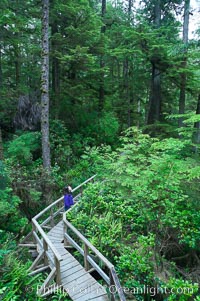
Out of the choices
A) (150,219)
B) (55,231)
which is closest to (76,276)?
Answer: (150,219)

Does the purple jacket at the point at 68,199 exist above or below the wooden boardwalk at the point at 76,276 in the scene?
above

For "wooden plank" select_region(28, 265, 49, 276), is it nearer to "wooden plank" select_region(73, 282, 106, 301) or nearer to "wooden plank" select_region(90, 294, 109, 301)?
"wooden plank" select_region(73, 282, 106, 301)

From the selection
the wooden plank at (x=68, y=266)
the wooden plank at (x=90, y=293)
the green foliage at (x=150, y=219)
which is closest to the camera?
the wooden plank at (x=90, y=293)

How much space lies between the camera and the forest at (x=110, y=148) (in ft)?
20.8

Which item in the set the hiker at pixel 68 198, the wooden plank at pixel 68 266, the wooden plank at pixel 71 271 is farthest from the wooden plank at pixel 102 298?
the hiker at pixel 68 198

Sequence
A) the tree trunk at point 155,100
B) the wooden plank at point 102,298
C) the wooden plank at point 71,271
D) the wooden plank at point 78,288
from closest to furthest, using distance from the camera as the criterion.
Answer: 1. the wooden plank at point 102,298
2. the wooden plank at point 78,288
3. the wooden plank at point 71,271
4. the tree trunk at point 155,100

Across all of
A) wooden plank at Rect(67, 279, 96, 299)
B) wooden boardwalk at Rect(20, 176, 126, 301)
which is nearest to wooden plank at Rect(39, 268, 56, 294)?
wooden boardwalk at Rect(20, 176, 126, 301)

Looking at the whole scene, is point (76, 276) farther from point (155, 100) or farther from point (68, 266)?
point (155, 100)

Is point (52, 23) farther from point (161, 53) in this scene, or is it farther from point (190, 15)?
point (190, 15)

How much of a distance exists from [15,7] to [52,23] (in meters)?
2.59

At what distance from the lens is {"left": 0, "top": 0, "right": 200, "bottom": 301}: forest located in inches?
250

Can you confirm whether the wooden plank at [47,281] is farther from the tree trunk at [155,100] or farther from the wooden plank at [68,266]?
the tree trunk at [155,100]

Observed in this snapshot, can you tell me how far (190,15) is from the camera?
13742mm

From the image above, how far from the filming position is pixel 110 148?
13203mm
